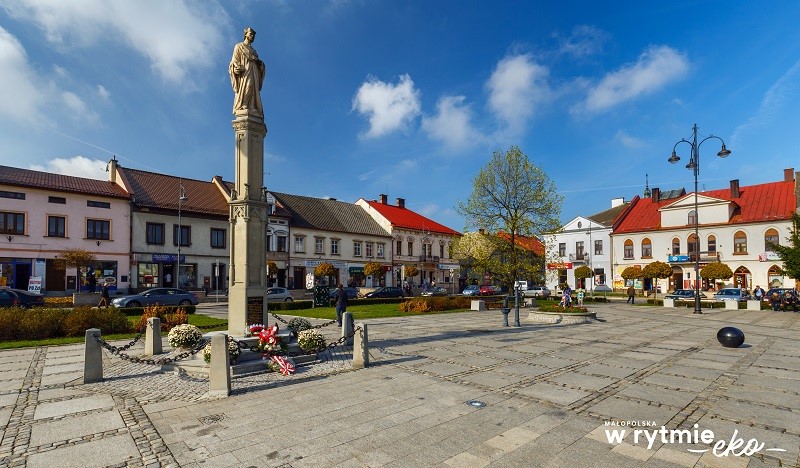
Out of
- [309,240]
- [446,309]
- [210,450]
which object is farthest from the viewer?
[309,240]

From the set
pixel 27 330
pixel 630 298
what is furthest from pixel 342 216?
pixel 27 330

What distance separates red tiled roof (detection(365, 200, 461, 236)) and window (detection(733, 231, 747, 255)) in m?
32.7

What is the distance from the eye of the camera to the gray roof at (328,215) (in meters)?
48.2

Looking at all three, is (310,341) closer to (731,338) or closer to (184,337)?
(184,337)

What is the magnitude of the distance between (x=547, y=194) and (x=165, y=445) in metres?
26.6

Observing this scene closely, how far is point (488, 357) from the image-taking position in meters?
11.7

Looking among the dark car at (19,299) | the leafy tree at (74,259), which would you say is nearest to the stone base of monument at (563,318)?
the dark car at (19,299)

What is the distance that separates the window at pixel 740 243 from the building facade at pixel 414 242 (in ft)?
98.3

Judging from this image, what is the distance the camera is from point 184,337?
1057cm

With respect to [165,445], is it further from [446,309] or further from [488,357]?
[446,309]

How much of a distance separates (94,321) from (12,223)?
23.7 meters

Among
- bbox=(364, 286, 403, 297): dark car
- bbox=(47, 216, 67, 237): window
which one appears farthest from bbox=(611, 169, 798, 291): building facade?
bbox=(47, 216, 67, 237): window

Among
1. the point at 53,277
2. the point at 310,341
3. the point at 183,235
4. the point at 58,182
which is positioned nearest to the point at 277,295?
the point at 183,235

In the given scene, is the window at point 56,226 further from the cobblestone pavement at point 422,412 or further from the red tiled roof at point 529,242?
the red tiled roof at point 529,242
